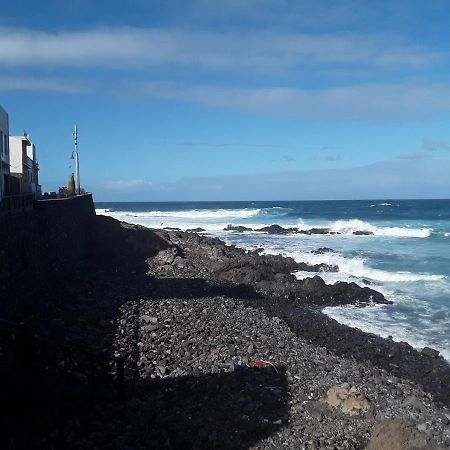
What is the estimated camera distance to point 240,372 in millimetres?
10656

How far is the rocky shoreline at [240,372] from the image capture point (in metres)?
8.29

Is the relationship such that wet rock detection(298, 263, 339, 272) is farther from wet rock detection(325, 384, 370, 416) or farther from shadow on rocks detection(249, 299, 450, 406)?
wet rock detection(325, 384, 370, 416)

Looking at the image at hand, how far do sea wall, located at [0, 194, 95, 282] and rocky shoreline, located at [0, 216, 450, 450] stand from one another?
0.96m

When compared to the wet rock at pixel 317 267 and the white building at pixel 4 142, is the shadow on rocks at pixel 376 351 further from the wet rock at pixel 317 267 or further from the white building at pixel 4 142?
the white building at pixel 4 142

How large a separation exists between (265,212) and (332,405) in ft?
225

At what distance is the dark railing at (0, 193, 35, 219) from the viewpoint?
1331cm

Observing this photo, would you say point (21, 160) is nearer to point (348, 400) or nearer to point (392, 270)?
point (392, 270)

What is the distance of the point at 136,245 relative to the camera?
89.9 feet

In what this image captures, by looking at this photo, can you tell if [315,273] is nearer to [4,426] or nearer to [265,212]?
[4,426]

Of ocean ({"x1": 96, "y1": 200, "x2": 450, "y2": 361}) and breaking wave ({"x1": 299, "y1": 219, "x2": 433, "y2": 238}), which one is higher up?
breaking wave ({"x1": 299, "y1": 219, "x2": 433, "y2": 238})

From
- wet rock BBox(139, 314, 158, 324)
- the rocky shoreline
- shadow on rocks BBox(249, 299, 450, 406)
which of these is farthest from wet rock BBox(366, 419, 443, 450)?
wet rock BBox(139, 314, 158, 324)

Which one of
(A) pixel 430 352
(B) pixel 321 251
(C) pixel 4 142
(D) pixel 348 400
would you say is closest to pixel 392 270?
(B) pixel 321 251

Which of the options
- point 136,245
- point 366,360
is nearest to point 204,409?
point 366,360

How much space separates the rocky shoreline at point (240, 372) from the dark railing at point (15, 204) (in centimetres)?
248
